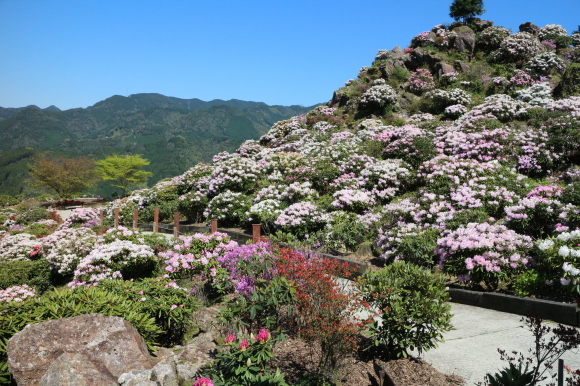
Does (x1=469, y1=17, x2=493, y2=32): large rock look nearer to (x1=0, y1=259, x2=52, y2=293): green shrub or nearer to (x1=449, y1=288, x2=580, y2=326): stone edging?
(x1=449, y1=288, x2=580, y2=326): stone edging

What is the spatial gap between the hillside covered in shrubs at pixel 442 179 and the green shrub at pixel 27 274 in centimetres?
631

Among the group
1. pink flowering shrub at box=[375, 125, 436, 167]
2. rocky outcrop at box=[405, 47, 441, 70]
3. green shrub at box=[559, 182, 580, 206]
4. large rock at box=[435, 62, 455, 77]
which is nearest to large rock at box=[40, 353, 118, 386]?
green shrub at box=[559, 182, 580, 206]

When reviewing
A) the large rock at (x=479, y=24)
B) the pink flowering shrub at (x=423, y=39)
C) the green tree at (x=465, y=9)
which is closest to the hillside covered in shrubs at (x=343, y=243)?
the pink flowering shrub at (x=423, y=39)

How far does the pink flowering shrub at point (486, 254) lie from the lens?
661 centimetres

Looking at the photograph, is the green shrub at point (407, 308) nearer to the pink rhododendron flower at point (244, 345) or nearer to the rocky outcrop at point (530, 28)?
the pink rhododendron flower at point (244, 345)

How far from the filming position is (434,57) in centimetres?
3045

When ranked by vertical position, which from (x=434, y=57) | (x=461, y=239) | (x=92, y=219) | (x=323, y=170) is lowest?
(x=92, y=219)

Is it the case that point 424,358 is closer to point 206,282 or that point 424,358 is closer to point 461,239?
Answer: point 461,239

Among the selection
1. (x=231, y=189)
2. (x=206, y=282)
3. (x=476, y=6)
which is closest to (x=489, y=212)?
(x=206, y=282)

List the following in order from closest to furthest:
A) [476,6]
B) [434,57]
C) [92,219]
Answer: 1. [92,219]
2. [434,57]
3. [476,6]

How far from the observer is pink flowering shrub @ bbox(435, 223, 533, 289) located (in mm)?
6609

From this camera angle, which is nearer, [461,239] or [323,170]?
[461,239]

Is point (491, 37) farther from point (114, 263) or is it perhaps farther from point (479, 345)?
point (114, 263)

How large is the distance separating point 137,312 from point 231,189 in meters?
12.1
